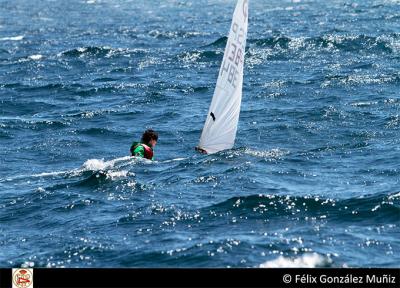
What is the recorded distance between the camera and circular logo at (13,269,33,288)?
472 inches

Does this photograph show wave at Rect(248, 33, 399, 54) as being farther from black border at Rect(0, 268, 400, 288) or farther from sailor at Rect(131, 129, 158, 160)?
black border at Rect(0, 268, 400, 288)

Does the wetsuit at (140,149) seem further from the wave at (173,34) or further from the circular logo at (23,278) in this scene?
the wave at (173,34)

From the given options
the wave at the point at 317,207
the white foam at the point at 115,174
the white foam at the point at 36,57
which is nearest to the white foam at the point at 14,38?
the white foam at the point at 36,57

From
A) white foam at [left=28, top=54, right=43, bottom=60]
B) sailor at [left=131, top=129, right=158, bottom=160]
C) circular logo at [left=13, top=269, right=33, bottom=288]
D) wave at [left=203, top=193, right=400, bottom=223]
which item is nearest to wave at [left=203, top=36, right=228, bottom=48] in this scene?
white foam at [left=28, top=54, right=43, bottom=60]

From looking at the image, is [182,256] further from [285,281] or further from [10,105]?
[10,105]

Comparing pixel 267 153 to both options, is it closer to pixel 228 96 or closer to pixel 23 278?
pixel 228 96

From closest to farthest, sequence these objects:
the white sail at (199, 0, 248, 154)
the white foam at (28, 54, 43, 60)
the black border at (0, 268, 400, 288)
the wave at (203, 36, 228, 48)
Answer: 1. the black border at (0, 268, 400, 288)
2. the white sail at (199, 0, 248, 154)
3. the white foam at (28, 54, 43, 60)
4. the wave at (203, 36, 228, 48)

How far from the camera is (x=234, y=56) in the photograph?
2238cm

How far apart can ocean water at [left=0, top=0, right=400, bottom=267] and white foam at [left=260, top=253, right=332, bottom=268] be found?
0.12 ft

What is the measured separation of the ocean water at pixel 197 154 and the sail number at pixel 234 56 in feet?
6.78

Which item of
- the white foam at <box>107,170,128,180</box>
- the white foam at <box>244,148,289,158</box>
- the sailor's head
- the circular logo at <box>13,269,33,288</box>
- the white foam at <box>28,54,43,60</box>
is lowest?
the circular logo at <box>13,269,33,288</box>

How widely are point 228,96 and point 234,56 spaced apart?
105 centimetres

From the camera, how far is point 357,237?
15445mm

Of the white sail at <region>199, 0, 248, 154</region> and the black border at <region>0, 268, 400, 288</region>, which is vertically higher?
the white sail at <region>199, 0, 248, 154</region>
